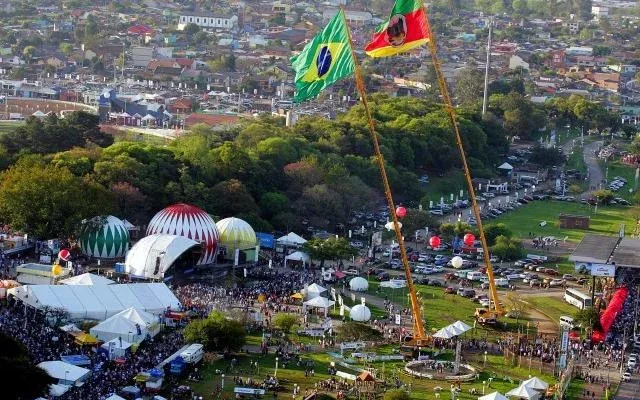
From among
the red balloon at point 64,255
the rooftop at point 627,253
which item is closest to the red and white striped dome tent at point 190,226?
the red balloon at point 64,255

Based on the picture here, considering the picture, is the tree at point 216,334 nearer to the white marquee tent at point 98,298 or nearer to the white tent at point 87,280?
the white marquee tent at point 98,298

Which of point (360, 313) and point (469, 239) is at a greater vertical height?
point (469, 239)

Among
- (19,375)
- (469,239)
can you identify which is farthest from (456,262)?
(19,375)

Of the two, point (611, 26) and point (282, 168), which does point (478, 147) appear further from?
point (611, 26)

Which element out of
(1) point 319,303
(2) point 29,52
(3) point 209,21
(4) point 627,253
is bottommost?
(1) point 319,303

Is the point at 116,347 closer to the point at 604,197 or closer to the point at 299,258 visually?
the point at 299,258

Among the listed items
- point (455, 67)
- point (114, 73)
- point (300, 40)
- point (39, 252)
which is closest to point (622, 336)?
point (39, 252)
